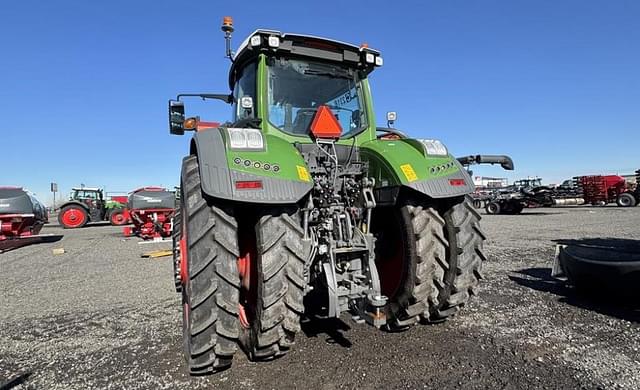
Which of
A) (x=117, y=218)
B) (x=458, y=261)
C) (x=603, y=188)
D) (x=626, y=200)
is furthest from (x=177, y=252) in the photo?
(x=603, y=188)

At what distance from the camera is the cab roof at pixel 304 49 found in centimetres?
326

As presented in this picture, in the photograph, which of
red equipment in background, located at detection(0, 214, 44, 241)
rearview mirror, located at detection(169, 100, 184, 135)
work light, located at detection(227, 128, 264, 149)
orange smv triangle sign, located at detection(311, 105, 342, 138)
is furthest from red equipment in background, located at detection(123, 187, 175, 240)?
work light, located at detection(227, 128, 264, 149)

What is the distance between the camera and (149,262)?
8289 mm

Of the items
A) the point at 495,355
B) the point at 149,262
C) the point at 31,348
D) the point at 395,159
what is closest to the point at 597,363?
the point at 495,355

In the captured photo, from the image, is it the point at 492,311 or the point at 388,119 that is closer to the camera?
the point at 492,311

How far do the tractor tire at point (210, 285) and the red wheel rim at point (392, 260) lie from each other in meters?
1.35

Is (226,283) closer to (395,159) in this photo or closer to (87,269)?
(395,159)

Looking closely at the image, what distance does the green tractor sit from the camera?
2.39m

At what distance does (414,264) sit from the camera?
114 inches

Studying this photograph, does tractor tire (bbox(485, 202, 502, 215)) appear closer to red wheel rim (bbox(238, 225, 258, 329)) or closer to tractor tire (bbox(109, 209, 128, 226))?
tractor tire (bbox(109, 209, 128, 226))

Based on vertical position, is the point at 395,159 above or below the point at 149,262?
above

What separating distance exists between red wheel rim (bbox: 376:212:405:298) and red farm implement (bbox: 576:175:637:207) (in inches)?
1031

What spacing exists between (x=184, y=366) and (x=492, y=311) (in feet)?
9.80

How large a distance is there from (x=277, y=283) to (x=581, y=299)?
12.2ft
